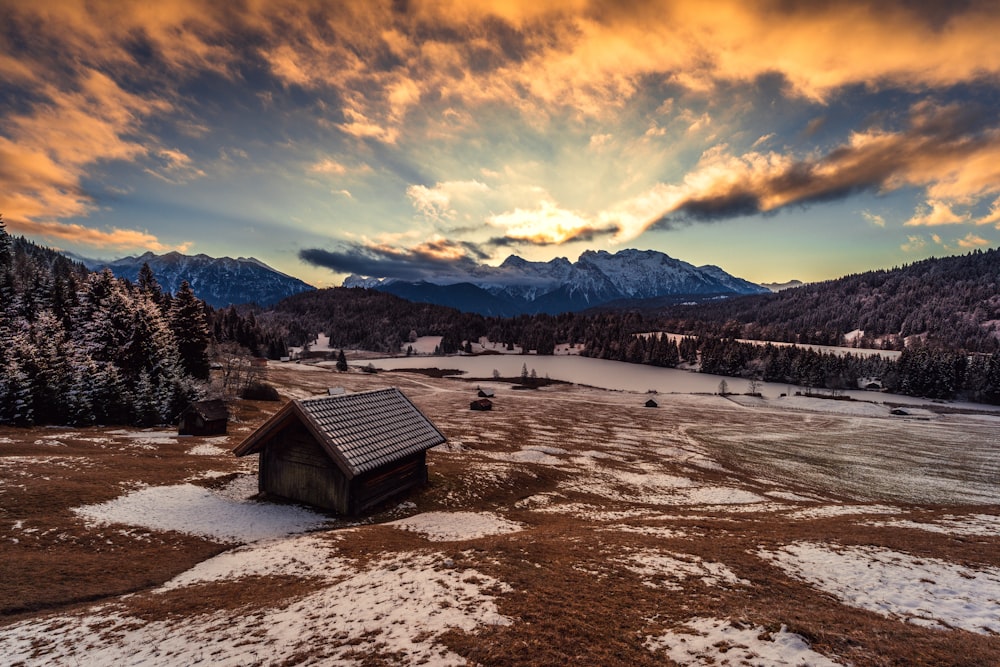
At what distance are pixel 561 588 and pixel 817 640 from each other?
6.20m

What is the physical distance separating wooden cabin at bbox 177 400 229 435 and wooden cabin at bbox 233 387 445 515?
20.9 m

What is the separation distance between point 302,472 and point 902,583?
26.6 m

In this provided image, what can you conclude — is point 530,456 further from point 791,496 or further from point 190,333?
point 190,333

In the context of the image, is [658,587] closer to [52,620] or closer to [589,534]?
[589,534]

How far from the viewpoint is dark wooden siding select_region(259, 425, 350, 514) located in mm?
22203

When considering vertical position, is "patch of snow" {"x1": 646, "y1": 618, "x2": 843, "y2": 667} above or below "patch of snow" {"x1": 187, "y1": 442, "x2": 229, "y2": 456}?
above

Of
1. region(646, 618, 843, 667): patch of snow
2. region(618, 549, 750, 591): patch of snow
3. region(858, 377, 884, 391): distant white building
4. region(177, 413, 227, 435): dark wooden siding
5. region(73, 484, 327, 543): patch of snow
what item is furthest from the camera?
region(858, 377, 884, 391): distant white building

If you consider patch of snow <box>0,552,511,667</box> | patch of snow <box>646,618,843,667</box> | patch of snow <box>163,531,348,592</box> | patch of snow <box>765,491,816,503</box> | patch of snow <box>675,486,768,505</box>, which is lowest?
patch of snow <box>765,491,816,503</box>

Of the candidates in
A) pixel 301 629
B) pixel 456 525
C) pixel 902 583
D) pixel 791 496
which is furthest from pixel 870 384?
pixel 301 629

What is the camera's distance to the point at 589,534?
1859 centimetres

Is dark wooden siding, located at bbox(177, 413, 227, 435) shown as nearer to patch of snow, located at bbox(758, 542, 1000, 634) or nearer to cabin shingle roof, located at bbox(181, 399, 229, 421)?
cabin shingle roof, located at bbox(181, 399, 229, 421)

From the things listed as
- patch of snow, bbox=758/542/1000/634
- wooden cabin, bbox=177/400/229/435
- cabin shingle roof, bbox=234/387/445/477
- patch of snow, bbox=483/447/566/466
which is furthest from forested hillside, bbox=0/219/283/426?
patch of snow, bbox=758/542/1000/634

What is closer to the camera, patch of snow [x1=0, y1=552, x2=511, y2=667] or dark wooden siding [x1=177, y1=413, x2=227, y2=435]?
patch of snow [x1=0, y1=552, x2=511, y2=667]

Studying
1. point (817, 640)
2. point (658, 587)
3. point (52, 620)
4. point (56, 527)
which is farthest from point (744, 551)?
point (56, 527)
